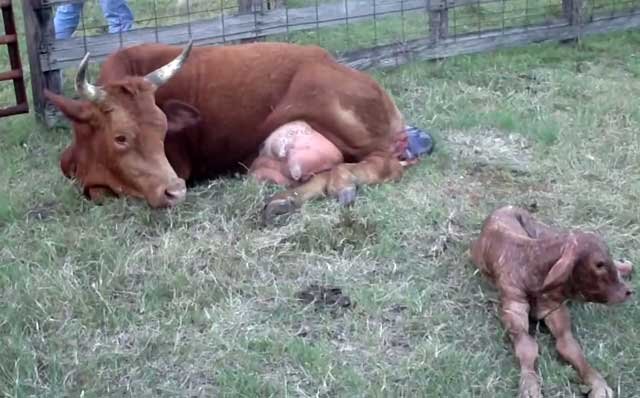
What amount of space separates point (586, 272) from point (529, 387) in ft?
1.98

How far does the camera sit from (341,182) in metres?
6.21

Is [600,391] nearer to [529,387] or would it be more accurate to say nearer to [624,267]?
[529,387]

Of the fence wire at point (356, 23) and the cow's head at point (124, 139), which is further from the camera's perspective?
the fence wire at point (356, 23)

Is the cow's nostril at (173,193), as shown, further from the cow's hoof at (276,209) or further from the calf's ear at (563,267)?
the calf's ear at (563,267)

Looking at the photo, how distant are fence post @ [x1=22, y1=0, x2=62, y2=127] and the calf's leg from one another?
4462 millimetres

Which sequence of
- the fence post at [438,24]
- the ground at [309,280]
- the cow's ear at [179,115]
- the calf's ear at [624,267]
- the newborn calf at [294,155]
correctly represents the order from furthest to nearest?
the fence post at [438,24] < the cow's ear at [179,115] < the newborn calf at [294,155] < the calf's ear at [624,267] < the ground at [309,280]

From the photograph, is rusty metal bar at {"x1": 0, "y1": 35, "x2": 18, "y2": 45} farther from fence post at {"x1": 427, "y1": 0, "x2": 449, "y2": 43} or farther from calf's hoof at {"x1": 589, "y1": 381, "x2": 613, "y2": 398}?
→ calf's hoof at {"x1": 589, "y1": 381, "x2": 613, "y2": 398}

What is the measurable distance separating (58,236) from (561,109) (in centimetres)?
398

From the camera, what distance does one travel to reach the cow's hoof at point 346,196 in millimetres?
6031

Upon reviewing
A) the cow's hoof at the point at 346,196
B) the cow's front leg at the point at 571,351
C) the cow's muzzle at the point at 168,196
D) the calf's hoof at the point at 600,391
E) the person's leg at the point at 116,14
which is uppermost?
the person's leg at the point at 116,14

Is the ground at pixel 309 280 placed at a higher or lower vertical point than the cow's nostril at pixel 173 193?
lower

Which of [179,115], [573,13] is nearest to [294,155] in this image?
[179,115]

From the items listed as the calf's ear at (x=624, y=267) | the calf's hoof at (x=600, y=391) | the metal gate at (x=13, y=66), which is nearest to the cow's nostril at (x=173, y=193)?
the metal gate at (x=13, y=66)

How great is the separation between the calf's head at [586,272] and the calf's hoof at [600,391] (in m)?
0.46
